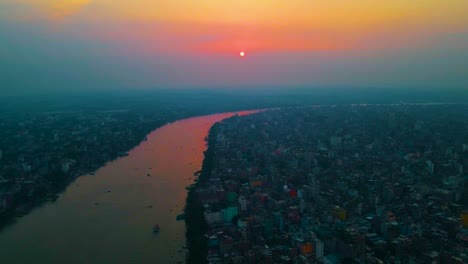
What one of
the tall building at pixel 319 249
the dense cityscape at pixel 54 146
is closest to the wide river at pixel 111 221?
the dense cityscape at pixel 54 146

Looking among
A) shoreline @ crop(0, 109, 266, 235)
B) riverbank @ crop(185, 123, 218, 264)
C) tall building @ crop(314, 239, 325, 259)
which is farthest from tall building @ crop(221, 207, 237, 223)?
shoreline @ crop(0, 109, 266, 235)

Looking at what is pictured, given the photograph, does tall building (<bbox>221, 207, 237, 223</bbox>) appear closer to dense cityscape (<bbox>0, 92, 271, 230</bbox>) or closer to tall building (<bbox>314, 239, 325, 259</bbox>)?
tall building (<bbox>314, 239, 325, 259</bbox>)

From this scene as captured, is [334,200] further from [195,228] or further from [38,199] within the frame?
[38,199]

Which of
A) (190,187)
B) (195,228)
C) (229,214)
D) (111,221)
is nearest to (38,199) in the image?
(111,221)

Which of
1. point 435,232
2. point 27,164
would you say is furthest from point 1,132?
point 435,232

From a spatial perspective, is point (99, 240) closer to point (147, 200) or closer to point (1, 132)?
point (147, 200)

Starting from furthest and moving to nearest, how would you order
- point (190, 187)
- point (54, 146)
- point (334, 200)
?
point (54, 146) < point (190, 187) < point (334, 200)

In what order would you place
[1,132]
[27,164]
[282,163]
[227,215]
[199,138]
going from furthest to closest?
[1,132]
[199,138]
[27,164]
[282,163]
[227,215]
